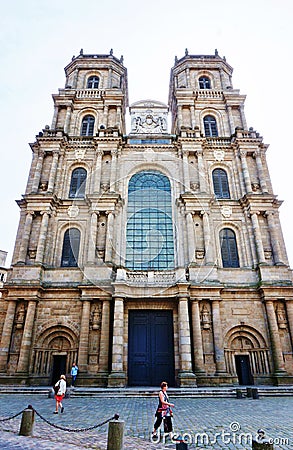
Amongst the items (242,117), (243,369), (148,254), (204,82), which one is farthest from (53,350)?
(204,82)

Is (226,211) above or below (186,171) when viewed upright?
below

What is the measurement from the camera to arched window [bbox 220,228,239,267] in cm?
2364

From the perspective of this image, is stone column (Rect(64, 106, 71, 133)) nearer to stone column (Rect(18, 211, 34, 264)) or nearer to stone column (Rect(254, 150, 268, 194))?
stone column (Rect(18, 211, 34, 264))

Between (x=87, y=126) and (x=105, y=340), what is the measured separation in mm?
20315

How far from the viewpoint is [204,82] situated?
34125mm

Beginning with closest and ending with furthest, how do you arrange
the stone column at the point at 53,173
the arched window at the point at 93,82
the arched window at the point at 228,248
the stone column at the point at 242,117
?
the arched window at the point at 228,248 → the stone column at the point at 53,173 → the stone column at the point at 242,117 → the arched window at the point at 93,82

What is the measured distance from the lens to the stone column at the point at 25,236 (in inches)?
890

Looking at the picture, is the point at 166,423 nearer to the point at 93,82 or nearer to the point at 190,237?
the point at 190,237

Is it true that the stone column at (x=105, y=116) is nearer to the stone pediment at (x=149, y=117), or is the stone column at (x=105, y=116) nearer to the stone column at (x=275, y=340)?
the stone pediment at (x=149, y=117)

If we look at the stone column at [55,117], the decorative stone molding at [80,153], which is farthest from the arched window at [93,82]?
the decorative stone molding at [80,153]

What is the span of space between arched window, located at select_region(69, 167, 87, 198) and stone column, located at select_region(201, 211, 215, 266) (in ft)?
33.6

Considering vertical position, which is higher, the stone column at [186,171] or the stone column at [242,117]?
the stone column at [242,117]

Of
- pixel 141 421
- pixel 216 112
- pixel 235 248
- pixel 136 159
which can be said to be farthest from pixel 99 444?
pixel 216 112

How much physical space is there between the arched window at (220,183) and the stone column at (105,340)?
13.1 metres
